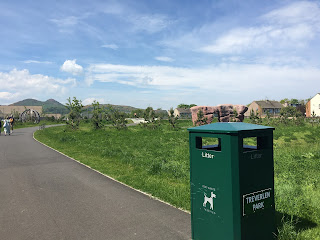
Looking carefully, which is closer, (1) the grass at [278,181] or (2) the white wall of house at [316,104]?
(1) the grass at [278,181]

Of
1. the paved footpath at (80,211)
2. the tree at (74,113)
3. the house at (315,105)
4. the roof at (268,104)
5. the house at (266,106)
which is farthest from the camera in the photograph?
the roof at (268,104)

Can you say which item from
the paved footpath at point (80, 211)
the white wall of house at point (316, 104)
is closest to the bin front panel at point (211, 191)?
the paved footpath at point (80, 211)

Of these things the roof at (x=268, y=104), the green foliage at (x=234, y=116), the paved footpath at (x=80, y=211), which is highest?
the roof at (x=268, y=104)

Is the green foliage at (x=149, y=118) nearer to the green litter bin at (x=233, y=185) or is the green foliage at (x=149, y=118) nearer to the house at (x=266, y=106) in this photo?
the green litter bin at (x=233, y=185)

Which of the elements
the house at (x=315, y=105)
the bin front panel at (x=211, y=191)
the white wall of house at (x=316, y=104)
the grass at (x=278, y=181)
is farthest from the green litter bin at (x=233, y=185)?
the white wall of house at (x=316, y=104)

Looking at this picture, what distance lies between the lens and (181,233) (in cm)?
403

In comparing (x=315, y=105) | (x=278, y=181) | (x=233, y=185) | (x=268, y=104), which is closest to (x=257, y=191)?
(x=233, y=185)

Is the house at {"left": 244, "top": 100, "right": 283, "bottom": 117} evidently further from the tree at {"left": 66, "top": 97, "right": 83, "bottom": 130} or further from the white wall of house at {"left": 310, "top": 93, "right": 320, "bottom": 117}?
the tree at {"left": 66, "top": 97, "right": 83, "bottom": 130}

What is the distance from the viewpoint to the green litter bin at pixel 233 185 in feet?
9.46

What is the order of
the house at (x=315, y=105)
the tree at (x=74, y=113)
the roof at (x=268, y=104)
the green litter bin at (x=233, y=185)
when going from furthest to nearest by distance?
the roof at (x=268, y=104) < the house at (x=315, y=105) < the tree at (x=74, y=113) < the green litter bin at (x=233, y=185)

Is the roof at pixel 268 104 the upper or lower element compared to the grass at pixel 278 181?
upper

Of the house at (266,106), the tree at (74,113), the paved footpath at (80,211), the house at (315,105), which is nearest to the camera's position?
the paved footpath at (80,211)

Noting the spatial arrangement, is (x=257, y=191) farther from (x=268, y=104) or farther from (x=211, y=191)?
(x=268, y=104)

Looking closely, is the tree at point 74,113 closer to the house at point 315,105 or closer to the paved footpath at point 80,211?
the paved footpath at point 80,211
